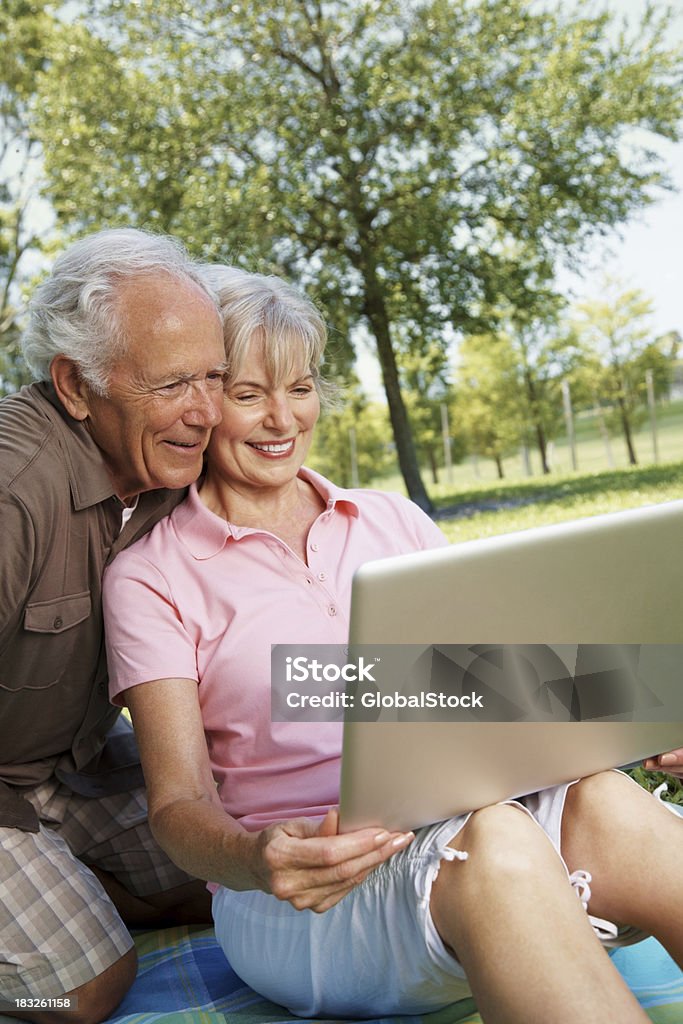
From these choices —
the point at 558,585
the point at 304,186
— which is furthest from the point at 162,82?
the point at 558,585

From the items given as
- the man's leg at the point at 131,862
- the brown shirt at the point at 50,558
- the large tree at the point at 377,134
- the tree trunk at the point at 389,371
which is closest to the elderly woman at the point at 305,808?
the brown shirt at the point at 50,558

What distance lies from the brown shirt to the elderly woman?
0.11 meters

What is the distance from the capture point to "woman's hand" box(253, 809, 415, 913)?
1384mm

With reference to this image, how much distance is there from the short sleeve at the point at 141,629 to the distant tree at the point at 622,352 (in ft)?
78.4

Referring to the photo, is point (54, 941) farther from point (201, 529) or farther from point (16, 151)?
point (16, 151)

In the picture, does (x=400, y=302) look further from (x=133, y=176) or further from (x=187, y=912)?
(x=187, y=912)

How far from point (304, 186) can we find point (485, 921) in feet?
46.5

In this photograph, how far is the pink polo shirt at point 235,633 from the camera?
1.87 meters

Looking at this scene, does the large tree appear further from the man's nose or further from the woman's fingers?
the woman's fingers

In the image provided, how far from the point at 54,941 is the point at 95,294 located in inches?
51.0

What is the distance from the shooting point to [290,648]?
1929 millimetres

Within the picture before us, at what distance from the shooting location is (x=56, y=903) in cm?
220

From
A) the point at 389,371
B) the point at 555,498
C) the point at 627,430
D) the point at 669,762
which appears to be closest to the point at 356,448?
the point at 627,430

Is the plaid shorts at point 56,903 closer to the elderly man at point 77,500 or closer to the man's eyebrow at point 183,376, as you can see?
the elderly man at point 77,500
